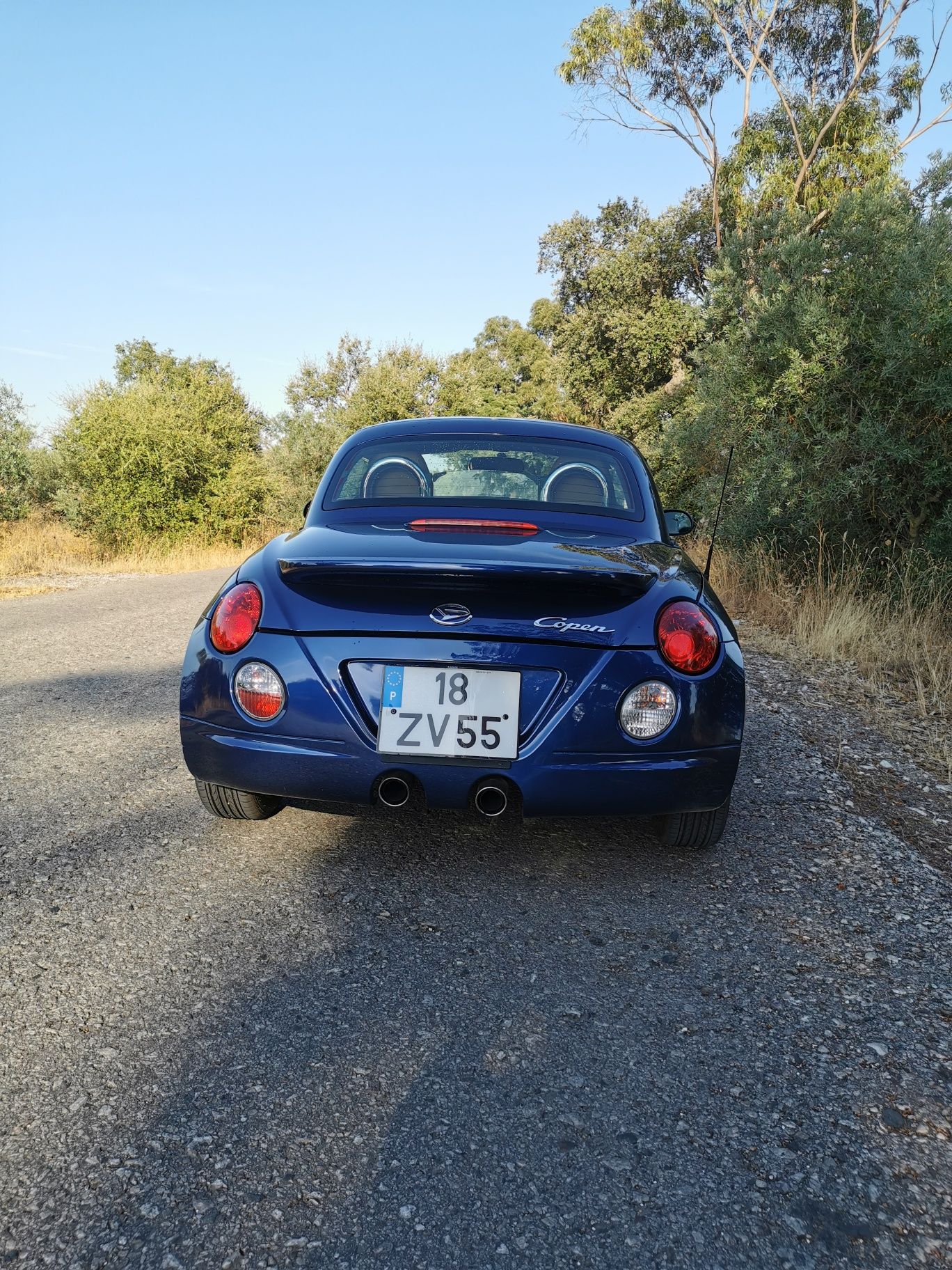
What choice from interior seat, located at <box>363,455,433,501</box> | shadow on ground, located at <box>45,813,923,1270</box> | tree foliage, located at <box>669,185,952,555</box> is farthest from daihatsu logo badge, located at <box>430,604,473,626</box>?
tree foliage, located at <box>669,185,952,555</box>

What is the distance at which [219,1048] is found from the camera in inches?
78.3

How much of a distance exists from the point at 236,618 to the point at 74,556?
1684 centimetres

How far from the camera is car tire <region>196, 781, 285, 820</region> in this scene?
124 inches

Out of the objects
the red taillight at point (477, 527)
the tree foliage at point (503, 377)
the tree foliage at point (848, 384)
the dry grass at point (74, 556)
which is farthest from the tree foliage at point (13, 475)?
the red taillight at point (477, 527)

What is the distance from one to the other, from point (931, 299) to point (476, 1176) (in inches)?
345

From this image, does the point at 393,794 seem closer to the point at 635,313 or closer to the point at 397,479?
the point at 397,479

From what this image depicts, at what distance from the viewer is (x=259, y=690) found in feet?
8.79

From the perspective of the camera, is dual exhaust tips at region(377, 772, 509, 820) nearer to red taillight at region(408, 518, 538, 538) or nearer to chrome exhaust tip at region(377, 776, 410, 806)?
chrome exhaust tip at region(377, 776, 410, 806)

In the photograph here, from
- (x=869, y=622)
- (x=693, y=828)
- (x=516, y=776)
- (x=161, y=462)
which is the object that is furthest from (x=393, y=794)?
(x=161, y=462)

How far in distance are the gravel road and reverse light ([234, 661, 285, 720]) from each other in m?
0.58

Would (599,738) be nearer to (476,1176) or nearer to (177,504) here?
(476,1176)

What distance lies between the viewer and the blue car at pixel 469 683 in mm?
2555

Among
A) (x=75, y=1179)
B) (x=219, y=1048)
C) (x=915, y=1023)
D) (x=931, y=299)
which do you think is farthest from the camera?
(x=931, y=299)

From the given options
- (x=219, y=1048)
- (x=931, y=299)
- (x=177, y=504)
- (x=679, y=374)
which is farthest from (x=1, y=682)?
(x=679, y=374)
